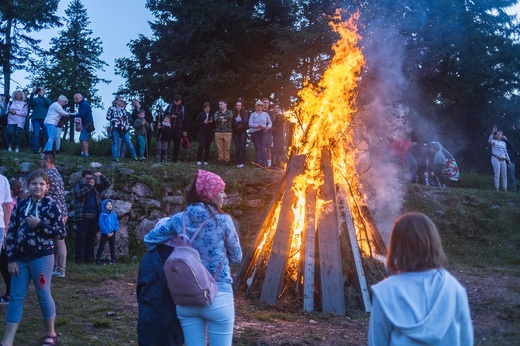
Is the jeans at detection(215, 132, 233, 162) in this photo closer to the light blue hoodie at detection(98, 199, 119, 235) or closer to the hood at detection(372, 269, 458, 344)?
the light blue hoodie at detection(98, 199, 119, 235)

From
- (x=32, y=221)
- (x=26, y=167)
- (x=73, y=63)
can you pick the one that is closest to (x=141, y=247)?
(x=26, y=167)

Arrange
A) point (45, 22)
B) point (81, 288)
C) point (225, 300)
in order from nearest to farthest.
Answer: point (225, 300)
point (81, 288)
point (45, 22)

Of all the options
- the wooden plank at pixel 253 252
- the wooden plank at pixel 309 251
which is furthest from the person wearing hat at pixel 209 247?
the wooden plank at pixel 253 252

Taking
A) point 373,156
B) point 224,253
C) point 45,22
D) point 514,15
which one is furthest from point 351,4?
point 45,22

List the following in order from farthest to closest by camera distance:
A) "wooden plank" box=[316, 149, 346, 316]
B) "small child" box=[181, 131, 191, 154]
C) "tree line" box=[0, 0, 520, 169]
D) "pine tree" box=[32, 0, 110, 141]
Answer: "pine tree" box=[32, 0, 110, 141] < "tree line" box=[0, 0, 520, 169] < "small child" box=[181, 131, 191, 154] < "wooden plank" box=[316, 149, 346, 316]

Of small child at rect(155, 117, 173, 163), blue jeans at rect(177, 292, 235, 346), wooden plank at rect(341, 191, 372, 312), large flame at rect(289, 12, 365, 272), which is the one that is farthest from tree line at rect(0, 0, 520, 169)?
blue jeans at rect(177, 292, 235, 346)

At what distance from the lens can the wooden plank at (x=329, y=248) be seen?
8.14 metres

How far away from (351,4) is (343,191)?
426 inches

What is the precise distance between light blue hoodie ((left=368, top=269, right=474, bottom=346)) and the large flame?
5872 millimetres

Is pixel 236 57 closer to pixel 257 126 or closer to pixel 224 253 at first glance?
pixel 257 126

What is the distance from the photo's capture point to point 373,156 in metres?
16.4

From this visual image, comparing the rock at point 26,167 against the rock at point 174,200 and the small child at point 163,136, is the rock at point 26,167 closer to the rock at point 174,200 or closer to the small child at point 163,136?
the rock at point 174,200

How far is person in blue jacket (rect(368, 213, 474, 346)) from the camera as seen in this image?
119 inches

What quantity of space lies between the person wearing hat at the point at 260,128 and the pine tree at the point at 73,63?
43.0 ft
